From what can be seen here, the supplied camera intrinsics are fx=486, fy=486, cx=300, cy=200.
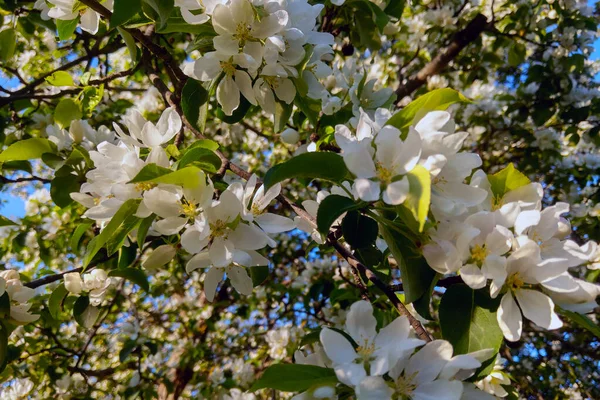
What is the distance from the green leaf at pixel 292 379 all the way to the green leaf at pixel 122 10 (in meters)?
0.69

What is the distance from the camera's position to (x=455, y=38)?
10.5 ft

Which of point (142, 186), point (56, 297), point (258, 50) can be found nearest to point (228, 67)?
point (258, 50)

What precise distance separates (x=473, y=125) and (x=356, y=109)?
2.48m

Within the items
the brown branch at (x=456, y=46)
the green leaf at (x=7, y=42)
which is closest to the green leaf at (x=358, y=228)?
the green leaf at (x=7, y=42)

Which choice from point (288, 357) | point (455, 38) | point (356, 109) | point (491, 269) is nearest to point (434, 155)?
point (491, 269)

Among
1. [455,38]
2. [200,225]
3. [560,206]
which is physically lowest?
[560,206]

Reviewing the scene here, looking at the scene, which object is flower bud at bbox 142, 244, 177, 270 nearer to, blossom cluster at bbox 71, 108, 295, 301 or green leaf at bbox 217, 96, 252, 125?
blossom cluster at bbox 71, 108, 295, 301

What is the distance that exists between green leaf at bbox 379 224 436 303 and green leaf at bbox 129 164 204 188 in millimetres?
374

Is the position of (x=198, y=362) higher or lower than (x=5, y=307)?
higher

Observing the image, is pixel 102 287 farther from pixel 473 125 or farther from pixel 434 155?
pixel 473 125

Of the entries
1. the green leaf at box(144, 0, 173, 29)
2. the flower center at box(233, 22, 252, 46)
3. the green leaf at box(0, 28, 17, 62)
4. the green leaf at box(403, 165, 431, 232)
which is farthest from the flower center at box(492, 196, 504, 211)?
the green leaf at box(0, 28, 17, 62)

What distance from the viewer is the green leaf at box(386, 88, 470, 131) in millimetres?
856

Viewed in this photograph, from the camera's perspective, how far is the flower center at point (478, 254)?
0.79 m

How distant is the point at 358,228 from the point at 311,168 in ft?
0.57
